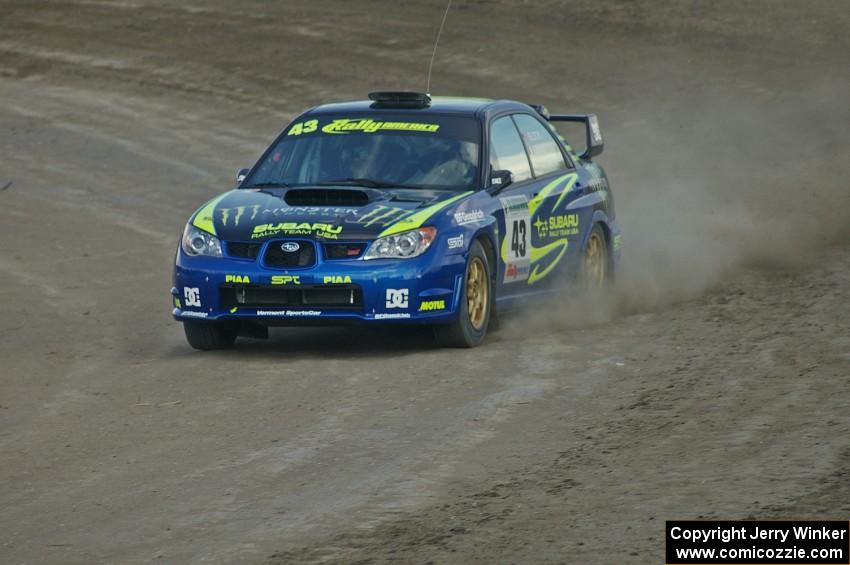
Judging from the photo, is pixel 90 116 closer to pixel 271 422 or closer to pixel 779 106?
pixel 779 106

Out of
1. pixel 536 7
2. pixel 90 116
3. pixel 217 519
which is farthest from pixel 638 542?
pixel 536 7

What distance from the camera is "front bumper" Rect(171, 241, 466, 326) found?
10.9m

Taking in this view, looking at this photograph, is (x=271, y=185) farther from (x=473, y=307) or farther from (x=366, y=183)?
(x=473, y=307)

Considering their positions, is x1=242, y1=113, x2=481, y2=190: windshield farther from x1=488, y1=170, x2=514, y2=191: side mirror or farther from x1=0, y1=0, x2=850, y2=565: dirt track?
x1=0, y1=0, x2=850, y2=565: dirt track

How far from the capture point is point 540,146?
13.1 m

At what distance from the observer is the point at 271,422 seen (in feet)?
29.6

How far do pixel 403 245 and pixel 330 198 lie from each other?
2.36ft

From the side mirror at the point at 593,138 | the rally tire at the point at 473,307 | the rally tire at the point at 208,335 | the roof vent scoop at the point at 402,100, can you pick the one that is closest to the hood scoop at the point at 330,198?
the rally tire at the point at 473,307

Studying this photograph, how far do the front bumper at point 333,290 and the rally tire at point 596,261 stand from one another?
7.34ft

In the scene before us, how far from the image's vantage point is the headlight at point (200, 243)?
11227 mm

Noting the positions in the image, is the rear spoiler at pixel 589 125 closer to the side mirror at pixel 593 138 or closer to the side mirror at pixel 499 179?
the side mirror at pixel 593 138

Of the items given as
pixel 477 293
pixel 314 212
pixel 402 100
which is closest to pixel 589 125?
pixel 402 100

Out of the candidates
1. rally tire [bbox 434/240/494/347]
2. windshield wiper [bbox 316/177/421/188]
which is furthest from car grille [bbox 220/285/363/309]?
windshield wiper [bbox 316/177/421/188]

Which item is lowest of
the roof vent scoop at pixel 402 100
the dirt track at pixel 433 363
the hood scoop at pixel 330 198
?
the dirt track at pixel 433 363
